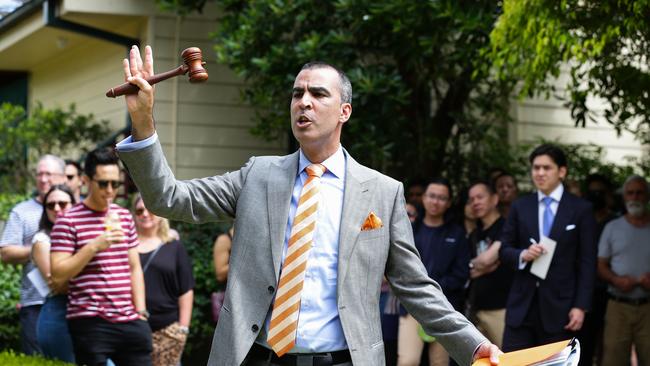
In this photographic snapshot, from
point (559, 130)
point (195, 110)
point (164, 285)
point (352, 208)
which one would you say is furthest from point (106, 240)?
point (559, 130)

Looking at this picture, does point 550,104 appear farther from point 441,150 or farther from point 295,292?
point 295,292

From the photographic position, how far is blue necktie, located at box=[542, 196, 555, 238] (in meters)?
8.57

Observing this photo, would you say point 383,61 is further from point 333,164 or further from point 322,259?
point 322,259

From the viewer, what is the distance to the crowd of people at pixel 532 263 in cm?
838

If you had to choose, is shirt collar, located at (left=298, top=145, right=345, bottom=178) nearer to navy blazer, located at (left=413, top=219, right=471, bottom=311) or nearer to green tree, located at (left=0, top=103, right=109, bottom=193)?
navy blazer, located at (left=413, top=219, right=471, bottom=311)

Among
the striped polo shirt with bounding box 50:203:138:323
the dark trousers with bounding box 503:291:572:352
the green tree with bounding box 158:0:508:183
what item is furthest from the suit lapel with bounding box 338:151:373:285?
the green tree with bounding box 158:0:508:183

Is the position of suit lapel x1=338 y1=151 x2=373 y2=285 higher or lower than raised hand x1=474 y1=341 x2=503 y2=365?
higher

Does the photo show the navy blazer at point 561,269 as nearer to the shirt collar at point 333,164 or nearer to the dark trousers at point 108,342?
the dark trousers at point 108,342

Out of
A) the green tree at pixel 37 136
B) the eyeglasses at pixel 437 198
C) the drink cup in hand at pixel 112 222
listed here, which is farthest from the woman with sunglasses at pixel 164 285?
the green tree at pixel 37 136

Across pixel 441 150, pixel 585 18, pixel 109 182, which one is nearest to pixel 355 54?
pixel 441 150

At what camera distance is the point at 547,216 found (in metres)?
8.60

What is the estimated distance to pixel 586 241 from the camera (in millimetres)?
8414

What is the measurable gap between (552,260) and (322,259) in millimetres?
4367

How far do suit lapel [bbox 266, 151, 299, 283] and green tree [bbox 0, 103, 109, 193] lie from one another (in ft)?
35.8
